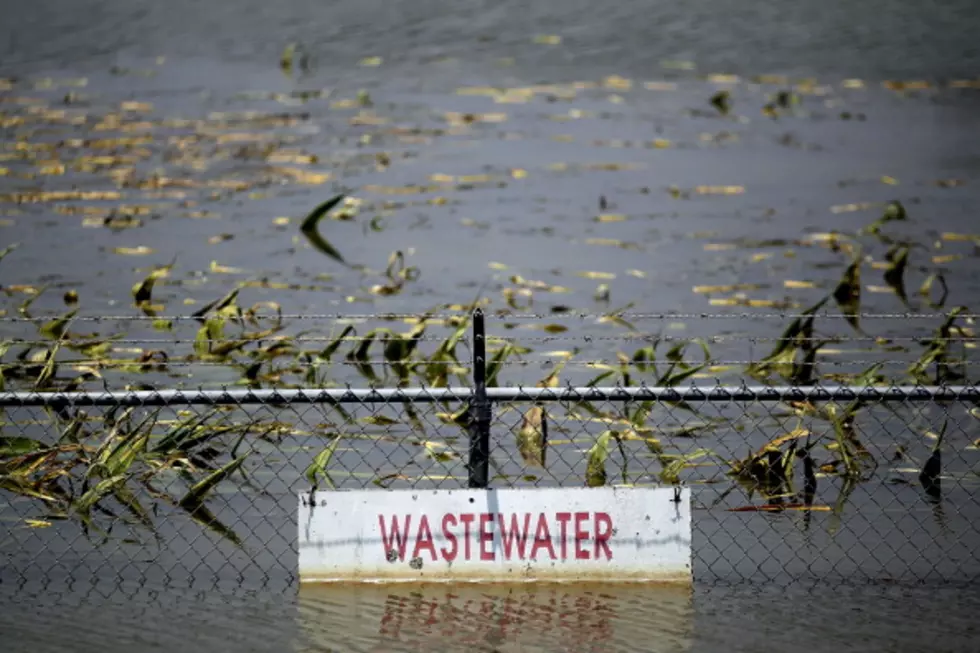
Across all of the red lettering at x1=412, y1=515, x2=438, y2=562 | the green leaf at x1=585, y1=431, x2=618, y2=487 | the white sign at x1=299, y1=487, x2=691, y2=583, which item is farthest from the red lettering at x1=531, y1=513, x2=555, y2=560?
the green leaf at x1=585, y1=431, x2=618, y2=487

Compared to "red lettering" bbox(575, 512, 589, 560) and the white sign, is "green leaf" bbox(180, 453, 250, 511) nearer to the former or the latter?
the white sign

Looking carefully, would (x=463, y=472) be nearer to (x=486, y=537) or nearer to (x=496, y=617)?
(x=486, y=537)

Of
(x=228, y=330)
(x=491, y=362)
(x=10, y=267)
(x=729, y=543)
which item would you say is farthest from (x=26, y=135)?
(x=729, y=543)

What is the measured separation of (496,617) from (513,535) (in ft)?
1.56

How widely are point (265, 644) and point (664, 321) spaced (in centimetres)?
716

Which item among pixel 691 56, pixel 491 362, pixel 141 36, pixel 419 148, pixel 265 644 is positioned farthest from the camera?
pixel 141 36

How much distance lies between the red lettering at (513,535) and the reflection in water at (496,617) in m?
0.17

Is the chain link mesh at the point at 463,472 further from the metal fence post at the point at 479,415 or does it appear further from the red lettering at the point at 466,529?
the red lettering at the point at 466,529

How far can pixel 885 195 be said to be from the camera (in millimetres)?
19719

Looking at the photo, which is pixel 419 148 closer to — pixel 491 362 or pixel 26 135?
pixel 26 135

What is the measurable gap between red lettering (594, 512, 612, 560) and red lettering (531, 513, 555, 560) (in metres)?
0.21

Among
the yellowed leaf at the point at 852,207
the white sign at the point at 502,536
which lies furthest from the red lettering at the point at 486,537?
the yellowed leaf at the point at 852,207

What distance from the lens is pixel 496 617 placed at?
24.9ft

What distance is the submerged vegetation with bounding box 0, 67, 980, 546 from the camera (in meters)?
→ 9.18
